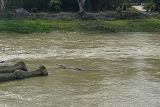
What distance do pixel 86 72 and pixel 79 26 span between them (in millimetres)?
20162

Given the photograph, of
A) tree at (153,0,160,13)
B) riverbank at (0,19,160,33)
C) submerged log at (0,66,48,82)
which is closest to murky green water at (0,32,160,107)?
submerged log at (0,66,48,82)

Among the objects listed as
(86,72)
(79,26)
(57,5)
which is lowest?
(79,26)

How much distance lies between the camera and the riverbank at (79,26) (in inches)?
1537

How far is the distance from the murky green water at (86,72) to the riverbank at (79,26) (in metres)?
3.20

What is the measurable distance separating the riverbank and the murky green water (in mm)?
3197

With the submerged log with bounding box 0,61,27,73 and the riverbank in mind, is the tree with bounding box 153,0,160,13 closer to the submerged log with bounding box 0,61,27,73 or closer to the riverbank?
the riverbank

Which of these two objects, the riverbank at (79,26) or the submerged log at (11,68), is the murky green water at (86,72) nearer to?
the submerged log at (11,68)

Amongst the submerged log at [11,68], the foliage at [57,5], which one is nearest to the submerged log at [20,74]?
the submerged log at [11,68]

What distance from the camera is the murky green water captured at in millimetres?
15680

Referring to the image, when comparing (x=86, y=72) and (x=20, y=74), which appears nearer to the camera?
(x=20, y=74)

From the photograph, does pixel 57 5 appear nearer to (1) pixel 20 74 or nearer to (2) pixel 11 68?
(2) pixel 11 68

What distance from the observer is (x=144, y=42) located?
3319cm

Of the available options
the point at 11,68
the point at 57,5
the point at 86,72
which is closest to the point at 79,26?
the point at 57,5

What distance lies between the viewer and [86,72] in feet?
68.1
